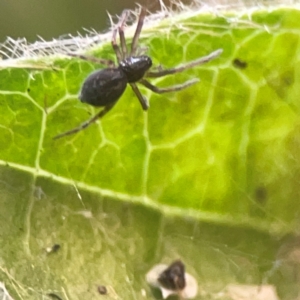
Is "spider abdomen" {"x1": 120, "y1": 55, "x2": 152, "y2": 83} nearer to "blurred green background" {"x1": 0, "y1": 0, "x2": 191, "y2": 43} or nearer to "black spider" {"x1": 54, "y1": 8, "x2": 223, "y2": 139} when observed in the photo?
"black spider" {"x1": 54, "y1": 8, "x2": 223, "y2": 139}

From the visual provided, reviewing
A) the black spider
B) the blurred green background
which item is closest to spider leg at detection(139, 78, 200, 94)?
the black spider

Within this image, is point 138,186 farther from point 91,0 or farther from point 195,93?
point 91,0

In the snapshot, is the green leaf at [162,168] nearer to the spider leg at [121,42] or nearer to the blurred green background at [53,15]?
the spider leg at [121,42]

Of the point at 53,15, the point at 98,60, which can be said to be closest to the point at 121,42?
the point at 98,60

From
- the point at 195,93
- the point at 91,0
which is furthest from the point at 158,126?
the point at 91,0

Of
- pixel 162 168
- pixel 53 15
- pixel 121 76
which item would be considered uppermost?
pixel 53 15

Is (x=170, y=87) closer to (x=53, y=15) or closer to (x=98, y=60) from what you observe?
(x=98, y=60)

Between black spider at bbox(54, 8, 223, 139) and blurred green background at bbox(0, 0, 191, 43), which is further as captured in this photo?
blurred green background at bbox(0, 0, 191, 43)
